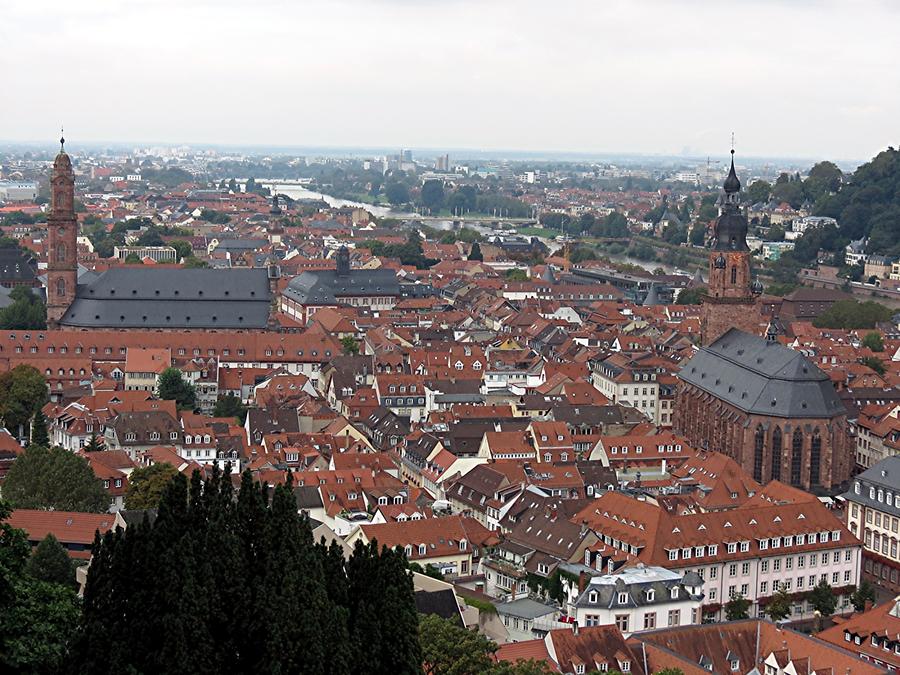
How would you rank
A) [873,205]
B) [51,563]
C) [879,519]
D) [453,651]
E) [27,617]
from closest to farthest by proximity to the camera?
[27,617] → [453,651] → [51,563] → [879,519] → [873,205]

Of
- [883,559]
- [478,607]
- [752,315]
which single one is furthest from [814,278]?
[478,607]

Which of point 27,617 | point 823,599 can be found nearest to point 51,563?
point 27,617

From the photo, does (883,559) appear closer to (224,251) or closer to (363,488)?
(363,488)

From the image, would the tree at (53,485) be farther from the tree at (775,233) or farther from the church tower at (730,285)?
the tree at (775,233)

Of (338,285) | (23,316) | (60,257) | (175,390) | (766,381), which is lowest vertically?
(175,390)

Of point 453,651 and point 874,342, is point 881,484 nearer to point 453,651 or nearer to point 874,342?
point 453,651
